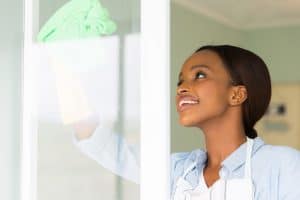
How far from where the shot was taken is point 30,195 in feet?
3.07

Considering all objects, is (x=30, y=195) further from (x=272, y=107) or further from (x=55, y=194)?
(x=272, y=107)

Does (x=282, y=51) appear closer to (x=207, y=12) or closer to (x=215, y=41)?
(x=207, y=12)

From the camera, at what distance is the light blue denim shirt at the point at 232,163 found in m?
0.86

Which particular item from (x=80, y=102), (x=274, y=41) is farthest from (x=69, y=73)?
(x=274, y=41)

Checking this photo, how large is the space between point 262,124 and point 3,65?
12.7 feet

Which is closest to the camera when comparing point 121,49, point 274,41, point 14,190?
point 121,49

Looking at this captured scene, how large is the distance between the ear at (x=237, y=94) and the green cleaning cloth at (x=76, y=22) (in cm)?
38

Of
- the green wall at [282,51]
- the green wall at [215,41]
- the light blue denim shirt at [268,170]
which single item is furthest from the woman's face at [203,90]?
the green wall at [282,51]


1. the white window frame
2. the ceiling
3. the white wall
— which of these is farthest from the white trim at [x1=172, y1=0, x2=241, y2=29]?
the white window frame

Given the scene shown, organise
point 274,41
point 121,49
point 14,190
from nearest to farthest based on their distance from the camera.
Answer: point 121,49, point 14,190, point 274,41

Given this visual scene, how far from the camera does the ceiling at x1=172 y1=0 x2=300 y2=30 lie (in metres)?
3.76

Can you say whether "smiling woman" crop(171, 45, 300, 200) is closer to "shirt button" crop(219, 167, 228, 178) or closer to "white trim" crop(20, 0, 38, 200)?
"shirt button" crop(219, 167, 228, 178)

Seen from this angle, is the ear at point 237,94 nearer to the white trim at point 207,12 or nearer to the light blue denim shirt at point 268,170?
the light blue denim shirt at point 268,170

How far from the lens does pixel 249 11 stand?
4109 millimetres
